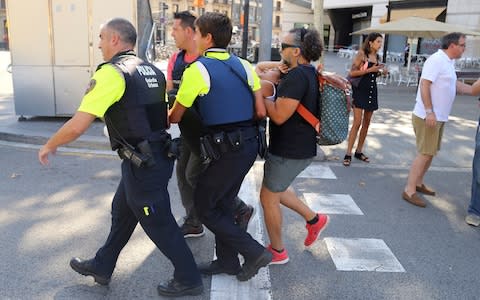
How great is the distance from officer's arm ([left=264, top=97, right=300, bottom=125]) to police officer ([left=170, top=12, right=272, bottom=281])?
0.11 metres

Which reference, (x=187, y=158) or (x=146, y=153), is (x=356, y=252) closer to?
(x=187, y=158)

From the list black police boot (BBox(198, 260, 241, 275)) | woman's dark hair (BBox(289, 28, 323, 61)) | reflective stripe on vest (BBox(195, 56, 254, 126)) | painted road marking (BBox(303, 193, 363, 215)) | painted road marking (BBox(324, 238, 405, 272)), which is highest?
woman's dark hair (BBox(289, 28, 323, 61))

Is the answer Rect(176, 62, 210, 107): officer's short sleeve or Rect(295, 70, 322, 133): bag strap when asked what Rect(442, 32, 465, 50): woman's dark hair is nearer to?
Rect(295, 70, 322, 133): bag strap

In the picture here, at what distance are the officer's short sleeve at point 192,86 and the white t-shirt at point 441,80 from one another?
2.86 m

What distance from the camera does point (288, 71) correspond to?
10.4 feet

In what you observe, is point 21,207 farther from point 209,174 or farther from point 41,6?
point 41,6

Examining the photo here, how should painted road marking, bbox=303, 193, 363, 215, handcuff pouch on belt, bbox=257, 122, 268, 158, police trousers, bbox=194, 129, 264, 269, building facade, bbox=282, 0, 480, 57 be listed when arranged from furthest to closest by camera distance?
building facade, bbox=282, 0, 480, 57 < painted road marking, bbox=303, 193, 363, 215 < handcuff pouch on belt, bbox=257, 122, 268, 158 < police trousers, bbox=194, 129, 264, 269

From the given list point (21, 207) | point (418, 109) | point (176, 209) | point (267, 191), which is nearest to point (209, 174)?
point (267, 191)

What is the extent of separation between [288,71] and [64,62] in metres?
5.85

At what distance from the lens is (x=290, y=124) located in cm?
324

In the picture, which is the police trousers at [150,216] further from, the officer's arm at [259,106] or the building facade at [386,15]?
the building facade at [386,15]

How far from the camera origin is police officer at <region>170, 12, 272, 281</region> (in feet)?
9.30

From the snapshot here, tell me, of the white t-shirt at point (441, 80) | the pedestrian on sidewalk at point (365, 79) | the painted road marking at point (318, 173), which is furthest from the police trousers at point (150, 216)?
the pedestrian on sidewalk at point (365, 79)

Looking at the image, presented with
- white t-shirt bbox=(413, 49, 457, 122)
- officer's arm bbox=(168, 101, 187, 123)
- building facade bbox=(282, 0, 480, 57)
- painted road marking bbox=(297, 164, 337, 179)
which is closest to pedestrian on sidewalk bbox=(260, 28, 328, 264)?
officer's arm bbox=(168, 101, 187, 123)
